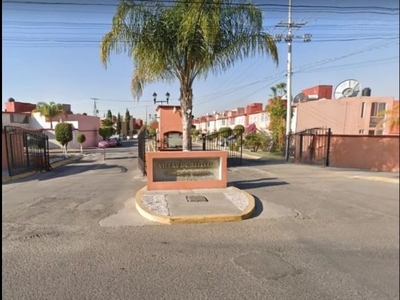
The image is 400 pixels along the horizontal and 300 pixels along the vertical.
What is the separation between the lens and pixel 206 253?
3.46m

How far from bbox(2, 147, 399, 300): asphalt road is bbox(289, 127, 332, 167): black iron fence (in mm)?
7708

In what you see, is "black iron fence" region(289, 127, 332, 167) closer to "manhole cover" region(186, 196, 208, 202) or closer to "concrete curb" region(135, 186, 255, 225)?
"manhole cover" region(186, 196, 208, 202)

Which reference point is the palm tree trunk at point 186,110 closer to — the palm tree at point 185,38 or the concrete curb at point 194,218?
the palm tree at point 185,38

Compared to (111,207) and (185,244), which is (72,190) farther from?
(185,244)

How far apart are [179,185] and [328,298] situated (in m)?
4.72

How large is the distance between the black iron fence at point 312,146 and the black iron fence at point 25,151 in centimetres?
1353

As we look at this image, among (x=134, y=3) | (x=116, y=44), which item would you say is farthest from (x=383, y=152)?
(x=116, y=44)

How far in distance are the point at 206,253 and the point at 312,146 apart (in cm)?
1251

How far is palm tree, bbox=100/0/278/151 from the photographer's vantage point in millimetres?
6234

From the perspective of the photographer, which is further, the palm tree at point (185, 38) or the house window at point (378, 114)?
the palm tree at point (185, 38)

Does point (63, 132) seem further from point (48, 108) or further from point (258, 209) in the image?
point (258, 209)

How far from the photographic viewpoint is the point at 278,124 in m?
20.0

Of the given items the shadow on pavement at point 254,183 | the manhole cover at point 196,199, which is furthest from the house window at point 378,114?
the shadow on pavement at point 254,183

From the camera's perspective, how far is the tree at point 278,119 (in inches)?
773
